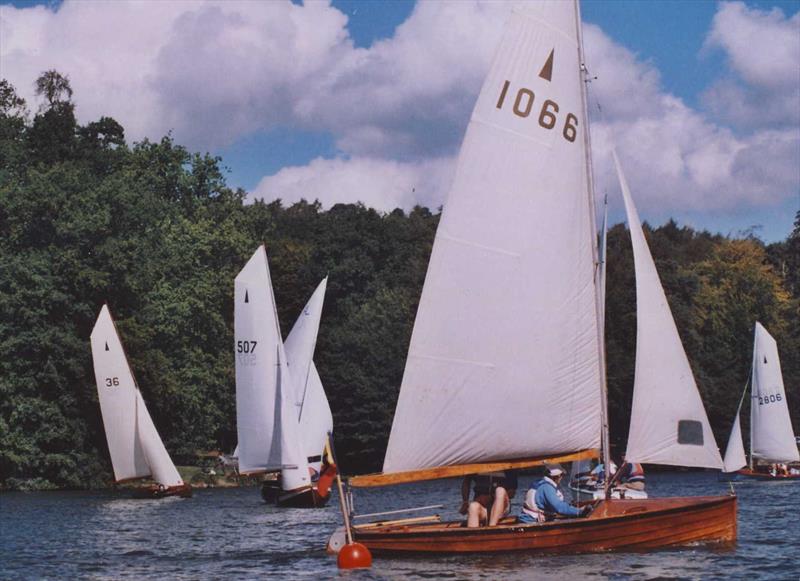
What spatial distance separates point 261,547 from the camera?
34125 mm

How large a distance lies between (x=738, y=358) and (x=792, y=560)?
70204 mm

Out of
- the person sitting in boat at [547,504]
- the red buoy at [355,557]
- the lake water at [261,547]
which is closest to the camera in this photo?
the lake water at [261,547]

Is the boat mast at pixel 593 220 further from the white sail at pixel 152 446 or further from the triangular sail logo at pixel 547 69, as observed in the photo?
the white sail at pixel 152 446

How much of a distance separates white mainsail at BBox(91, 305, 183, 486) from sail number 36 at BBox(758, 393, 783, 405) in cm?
2924

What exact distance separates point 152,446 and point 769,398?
30.7 meters

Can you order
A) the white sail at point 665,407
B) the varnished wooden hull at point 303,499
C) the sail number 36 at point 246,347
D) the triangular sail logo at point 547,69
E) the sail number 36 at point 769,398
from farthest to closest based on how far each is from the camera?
1. the sail number 36 at point 769,398
2. the sail number 36 at point 246,347
3. the varnished wooden hull at point 303,499
4. the white sail at point 665,407
5. the triangular sail logo at point 547,69

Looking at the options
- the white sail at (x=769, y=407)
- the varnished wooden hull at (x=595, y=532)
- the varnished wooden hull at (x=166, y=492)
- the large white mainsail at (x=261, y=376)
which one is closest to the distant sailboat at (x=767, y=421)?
the white sail at (x=769, y=407)

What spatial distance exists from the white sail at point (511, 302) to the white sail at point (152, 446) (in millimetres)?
34345

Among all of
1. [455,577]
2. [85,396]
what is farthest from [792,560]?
[85,396]

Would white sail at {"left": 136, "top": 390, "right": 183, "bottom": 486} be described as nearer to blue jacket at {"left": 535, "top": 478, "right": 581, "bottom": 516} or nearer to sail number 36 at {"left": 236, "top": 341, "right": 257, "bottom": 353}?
sail number 36 at {"left": 236, "top": 341, "right": 257, "bottom": 353}

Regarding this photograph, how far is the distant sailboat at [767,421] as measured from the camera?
6738cm

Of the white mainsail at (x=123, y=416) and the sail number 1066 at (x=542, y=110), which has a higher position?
the sail number 1066 at (x=542, y=110)

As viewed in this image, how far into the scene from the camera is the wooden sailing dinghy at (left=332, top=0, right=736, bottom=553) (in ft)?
87.0

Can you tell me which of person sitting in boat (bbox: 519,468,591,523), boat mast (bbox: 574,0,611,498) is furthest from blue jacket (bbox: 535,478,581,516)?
boat mast (bbox: 574,0,611,498)
